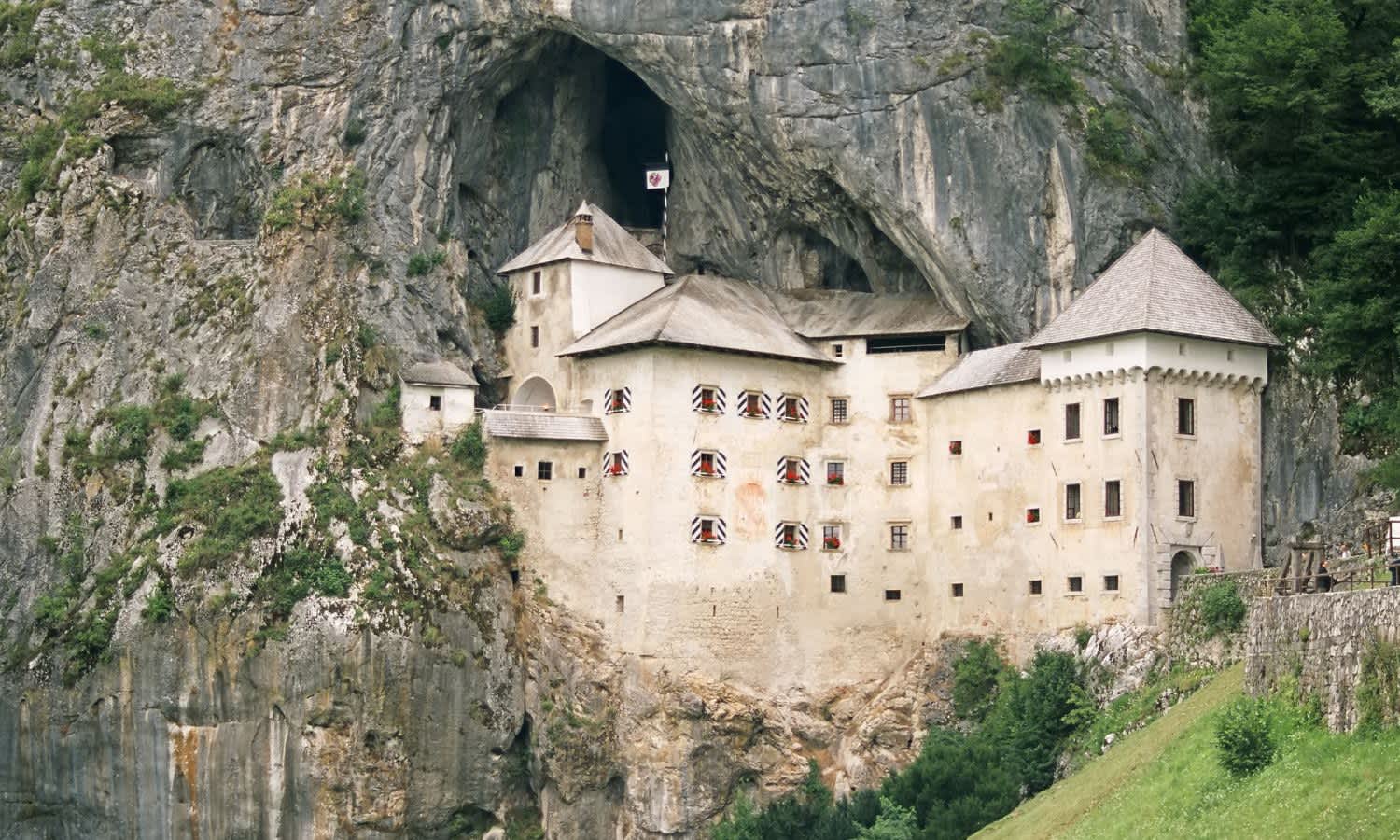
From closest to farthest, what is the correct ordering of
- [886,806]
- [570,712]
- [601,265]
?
[886,806] < [570,712] < [601,265]

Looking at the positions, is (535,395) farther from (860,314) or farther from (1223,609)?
(1223,609)

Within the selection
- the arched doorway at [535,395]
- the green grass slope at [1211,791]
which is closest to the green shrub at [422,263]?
the arched doorway at [535,395]

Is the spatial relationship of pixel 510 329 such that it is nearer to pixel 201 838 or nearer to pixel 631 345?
pixel 631 345

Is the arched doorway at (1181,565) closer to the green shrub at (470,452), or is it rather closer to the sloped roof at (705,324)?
the sloped roof at (705,324)

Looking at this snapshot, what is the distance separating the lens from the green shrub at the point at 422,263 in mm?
96000

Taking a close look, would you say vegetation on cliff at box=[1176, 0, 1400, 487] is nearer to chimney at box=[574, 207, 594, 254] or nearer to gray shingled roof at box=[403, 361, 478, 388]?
chimney at box=[574, 207, 594, 254]

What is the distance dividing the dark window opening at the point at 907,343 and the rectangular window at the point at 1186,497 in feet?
40.1

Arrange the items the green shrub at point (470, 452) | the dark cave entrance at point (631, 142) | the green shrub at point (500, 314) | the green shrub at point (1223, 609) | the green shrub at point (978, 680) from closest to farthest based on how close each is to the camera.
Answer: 1. the green shrub at point (1223, 609)
2. the green shrub at point (978, 680)
3. the green shrub at point (470, 452)
4. the green shrub at point (500, 314)
5. the dark cave entrance at point (631, 142)

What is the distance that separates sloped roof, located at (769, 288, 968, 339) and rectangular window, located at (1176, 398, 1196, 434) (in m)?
10.3

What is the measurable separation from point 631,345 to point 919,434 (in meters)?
10.4

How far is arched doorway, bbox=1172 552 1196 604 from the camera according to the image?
82.9 m

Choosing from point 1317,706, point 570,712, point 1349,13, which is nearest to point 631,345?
point 570,712

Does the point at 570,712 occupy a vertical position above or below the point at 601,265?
below

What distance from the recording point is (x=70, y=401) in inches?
3780
